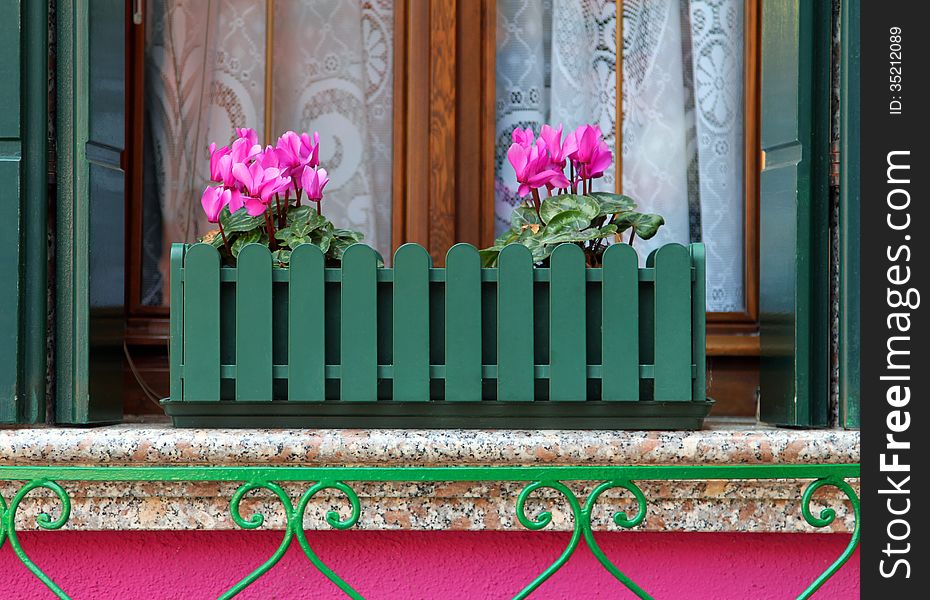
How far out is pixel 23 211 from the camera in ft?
4.24

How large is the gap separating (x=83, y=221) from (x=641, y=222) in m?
0.76

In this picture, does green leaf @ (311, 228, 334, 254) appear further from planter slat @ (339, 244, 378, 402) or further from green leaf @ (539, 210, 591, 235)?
green leaf @ (539, 210, 591, 235)

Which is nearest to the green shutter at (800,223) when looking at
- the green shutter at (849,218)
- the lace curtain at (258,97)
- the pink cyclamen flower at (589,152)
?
the green shutter at (849,218)

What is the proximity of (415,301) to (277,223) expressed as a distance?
0.25m

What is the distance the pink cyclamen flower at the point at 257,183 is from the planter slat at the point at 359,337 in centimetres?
14

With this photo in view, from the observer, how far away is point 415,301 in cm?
122

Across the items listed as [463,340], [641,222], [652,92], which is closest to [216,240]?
[463,340]

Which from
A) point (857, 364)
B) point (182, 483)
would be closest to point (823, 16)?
point (857, 364)

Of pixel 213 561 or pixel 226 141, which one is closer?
pixel 213 561

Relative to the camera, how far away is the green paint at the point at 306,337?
122cm

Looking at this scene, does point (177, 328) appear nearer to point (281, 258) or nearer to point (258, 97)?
point (281, 258)

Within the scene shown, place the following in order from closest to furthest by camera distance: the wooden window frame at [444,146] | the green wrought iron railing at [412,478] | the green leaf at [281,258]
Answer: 1. the green wrought iron railing at [412,478]
2. the green leaf at [281,258]
3. the wooden window frame at [444,146]

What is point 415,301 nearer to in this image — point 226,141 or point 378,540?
point 378,540

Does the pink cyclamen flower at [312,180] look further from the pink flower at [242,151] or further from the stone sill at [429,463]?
the stone sill at [429,463]
